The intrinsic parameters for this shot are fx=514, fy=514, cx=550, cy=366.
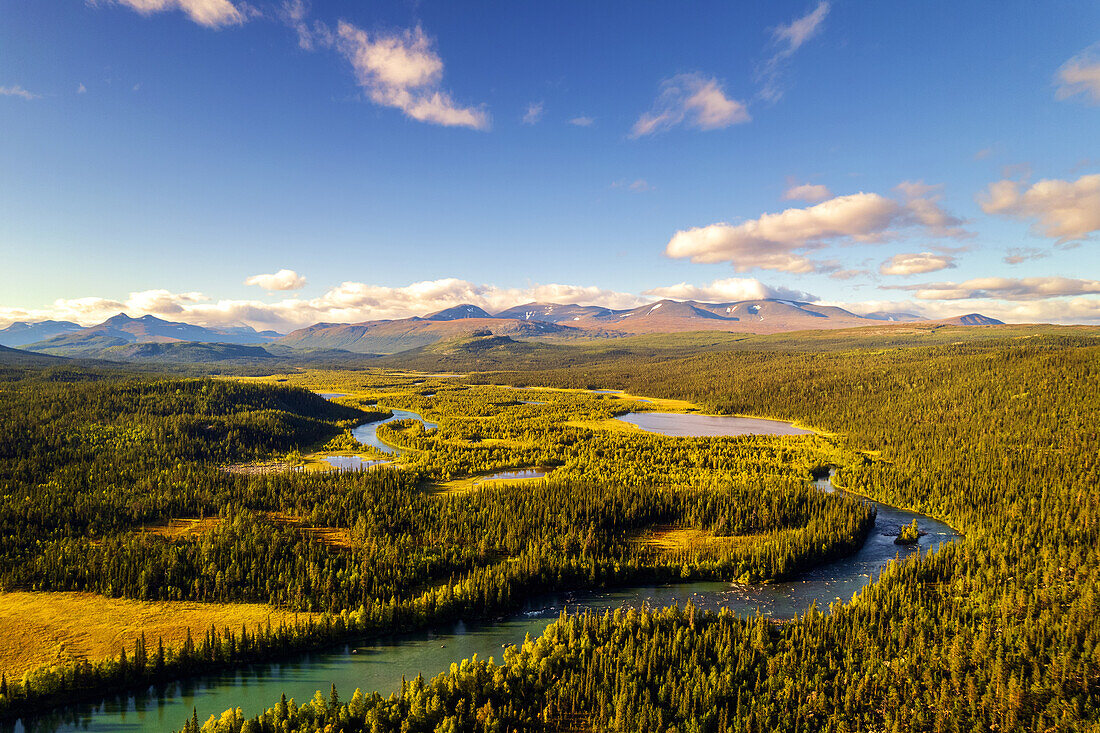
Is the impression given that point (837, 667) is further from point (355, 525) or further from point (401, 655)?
point (355, 525)

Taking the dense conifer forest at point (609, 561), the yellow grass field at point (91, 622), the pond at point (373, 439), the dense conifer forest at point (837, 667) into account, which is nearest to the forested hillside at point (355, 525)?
the dense conifer forest at point (609, 561)

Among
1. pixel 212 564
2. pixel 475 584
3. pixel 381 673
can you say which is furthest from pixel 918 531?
pixel 212 564

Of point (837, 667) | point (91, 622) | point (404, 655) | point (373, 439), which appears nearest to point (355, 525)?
point (91, 622)

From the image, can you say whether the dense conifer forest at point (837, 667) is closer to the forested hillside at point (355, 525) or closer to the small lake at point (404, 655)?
the small lake at point (404, 655)

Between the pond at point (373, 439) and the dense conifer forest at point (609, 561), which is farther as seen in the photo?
the pond at point (373, 439)

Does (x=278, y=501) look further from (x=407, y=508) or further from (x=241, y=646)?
(x=241, y=646)
